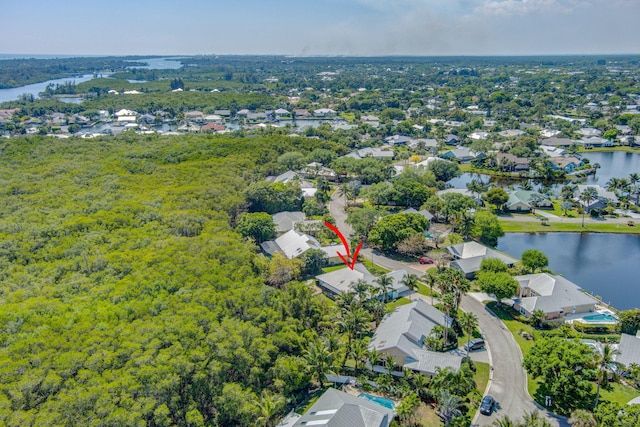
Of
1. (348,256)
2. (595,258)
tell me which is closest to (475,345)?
(348,256)

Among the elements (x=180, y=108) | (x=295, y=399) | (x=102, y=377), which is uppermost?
(x=180, y=108)

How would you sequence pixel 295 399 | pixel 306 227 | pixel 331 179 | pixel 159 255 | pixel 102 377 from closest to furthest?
pixel 102 377
pixel 295 399
pixel 159 255
pixel 306 227
pixel 331 179

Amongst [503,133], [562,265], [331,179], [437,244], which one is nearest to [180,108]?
[331,179]

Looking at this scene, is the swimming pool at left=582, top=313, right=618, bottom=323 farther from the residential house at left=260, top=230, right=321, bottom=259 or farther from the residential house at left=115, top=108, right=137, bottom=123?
the residential house at left=115, top=108, right=137, bottom=123

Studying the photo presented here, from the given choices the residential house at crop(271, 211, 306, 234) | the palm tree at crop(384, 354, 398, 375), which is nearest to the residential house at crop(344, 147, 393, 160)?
the residential house at crop(271, 211, 306, 234)

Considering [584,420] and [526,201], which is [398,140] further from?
[584,420]

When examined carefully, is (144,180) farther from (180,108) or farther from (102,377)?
(180,108)

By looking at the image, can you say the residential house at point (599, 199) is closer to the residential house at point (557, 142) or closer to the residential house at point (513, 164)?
the residential house at point (513, 164)
